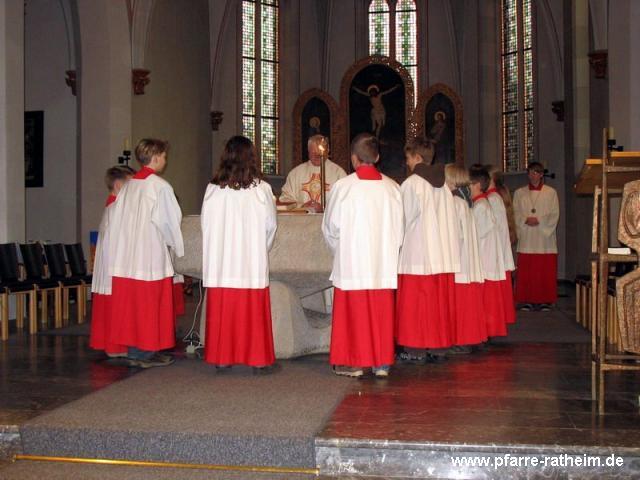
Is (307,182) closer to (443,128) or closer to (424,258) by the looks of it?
(424,258)

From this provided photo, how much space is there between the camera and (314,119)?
18.3 meters

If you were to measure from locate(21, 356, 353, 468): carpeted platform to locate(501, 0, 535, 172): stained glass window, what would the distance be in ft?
44.9

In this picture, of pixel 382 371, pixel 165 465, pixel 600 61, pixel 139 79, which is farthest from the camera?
pixel 139 79

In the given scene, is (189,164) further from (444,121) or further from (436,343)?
(436,343)

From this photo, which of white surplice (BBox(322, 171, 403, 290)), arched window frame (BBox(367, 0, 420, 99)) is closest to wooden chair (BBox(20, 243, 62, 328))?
white surplice (BBox(322, 171, 403, 290))

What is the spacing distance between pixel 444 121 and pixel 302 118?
3.26 meters

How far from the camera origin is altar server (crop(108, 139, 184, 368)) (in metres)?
6.08

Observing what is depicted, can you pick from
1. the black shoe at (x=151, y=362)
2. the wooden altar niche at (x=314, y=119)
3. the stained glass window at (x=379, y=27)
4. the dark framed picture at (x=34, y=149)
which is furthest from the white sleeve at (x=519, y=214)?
the stained glass window at (x=379, y=27)

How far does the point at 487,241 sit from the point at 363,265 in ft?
7.67

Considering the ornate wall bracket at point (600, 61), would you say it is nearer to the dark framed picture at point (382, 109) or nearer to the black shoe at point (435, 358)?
the dark framed picture at point (382, 109)

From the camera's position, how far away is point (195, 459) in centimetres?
406

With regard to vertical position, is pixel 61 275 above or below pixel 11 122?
below

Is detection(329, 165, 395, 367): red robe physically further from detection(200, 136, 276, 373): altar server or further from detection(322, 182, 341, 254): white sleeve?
detection(200, 136, 276, 373): altar server

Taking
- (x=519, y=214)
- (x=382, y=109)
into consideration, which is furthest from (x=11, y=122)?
(x=382, y=109)
